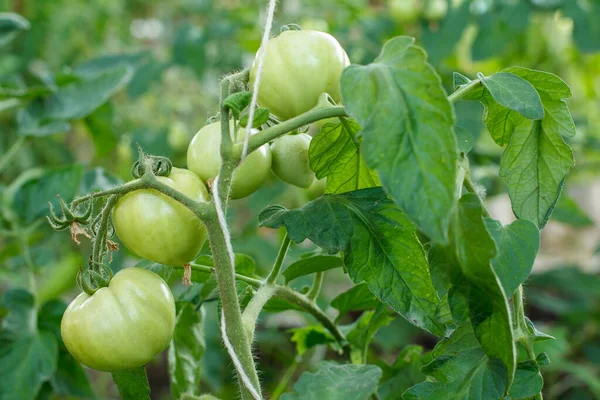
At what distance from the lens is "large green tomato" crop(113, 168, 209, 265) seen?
44cm

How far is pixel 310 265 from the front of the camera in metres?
0.59

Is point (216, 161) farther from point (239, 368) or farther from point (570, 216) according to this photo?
point (570, 216)

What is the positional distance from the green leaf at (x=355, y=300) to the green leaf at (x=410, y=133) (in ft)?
1.02

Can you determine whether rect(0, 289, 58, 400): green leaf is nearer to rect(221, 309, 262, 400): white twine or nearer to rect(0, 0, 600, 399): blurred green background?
rect(0, 0, 600, 399): blurred green background

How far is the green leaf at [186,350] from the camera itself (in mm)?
655

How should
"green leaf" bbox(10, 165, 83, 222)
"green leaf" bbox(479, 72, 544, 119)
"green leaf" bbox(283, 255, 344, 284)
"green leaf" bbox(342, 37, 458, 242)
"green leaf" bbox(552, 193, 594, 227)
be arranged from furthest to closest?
1. "green leaf" bbox(552, 193, 594, 227)
2. "green leaf" bbox(10, 165, 83, 222)
3. "green leaf" bbox(283, 255, 344, 284)
4. "green leaf" bbox(479, 72, 544, 119)
5. "green leaf" bbox(342, 37, 458, 242)

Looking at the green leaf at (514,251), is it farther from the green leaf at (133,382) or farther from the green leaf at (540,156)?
the green leaf at (133,382)

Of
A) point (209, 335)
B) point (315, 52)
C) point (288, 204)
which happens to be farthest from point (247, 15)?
point (315, 52)

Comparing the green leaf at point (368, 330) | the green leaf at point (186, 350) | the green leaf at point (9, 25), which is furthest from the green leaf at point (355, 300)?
the green leaf at point (9, 25)

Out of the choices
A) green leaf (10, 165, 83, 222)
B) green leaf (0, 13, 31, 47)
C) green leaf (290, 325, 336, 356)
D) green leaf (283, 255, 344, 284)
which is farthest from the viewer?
green leaf (0, 13, 31, 47)

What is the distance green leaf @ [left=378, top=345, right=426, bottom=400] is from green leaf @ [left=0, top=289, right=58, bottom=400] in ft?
1.27

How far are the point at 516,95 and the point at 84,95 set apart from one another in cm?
81

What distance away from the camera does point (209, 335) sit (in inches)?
55.4

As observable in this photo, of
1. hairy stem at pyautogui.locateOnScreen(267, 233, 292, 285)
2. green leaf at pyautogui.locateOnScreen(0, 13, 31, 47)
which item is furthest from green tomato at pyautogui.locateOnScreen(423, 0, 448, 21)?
hairy stem at pyautogui.locateOnScreen(267, 233, 292, 285)
